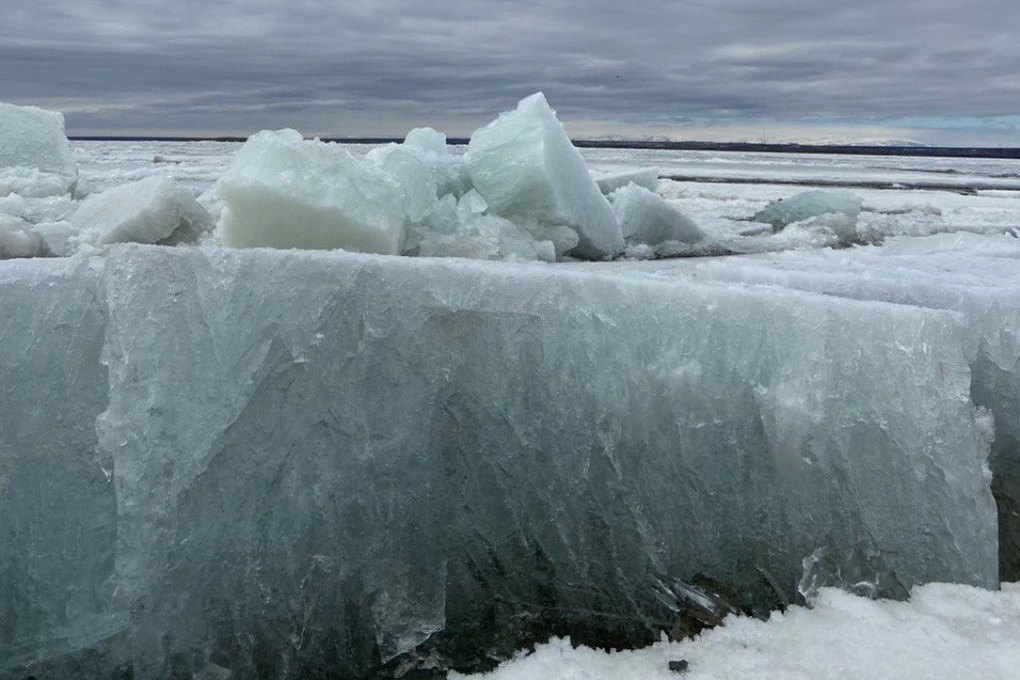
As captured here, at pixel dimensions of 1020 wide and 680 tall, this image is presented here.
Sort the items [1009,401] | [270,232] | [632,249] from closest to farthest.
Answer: [1009,401] → [270,232] → [632,249]

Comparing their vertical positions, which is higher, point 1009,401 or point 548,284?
point 548,284

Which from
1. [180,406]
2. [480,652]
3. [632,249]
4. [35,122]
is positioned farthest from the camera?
[35,122]

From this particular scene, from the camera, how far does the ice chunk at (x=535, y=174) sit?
13.8ft

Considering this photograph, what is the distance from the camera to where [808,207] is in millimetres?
6812

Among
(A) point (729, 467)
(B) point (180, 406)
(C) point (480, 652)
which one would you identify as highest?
(B) point (180, 406)

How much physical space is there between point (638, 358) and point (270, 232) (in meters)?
1.45

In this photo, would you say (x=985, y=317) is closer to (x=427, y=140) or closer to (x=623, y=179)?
(x=427, y=140)

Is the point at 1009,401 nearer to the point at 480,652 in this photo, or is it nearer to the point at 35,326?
the point at 480,652

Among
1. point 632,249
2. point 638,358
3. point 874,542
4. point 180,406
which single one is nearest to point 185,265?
point 180,406

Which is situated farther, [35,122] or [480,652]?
[35,122]

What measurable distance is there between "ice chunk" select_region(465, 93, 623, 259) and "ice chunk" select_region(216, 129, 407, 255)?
964 millimetres

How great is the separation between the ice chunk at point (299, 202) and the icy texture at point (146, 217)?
0.43 meters

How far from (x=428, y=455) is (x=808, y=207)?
17.1 feet

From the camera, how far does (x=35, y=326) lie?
221 cm
